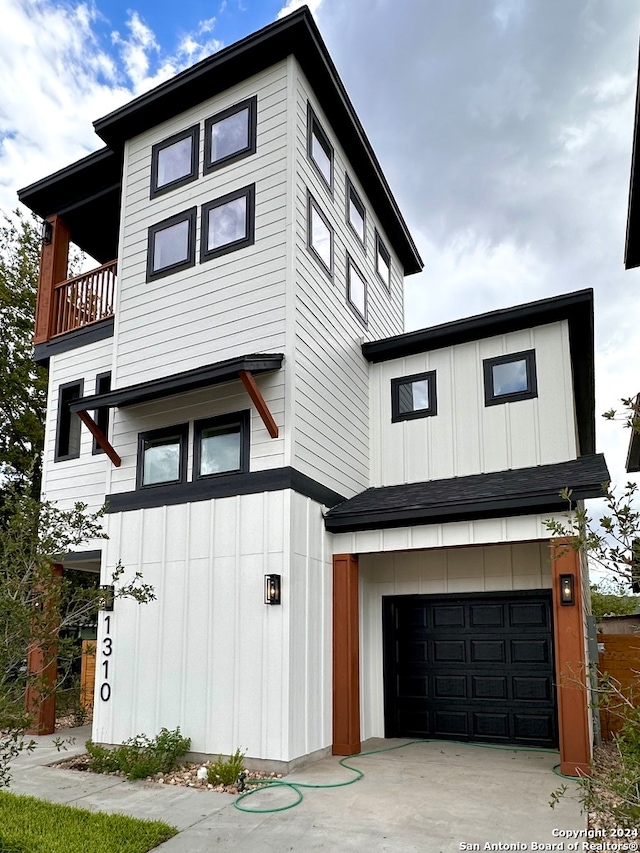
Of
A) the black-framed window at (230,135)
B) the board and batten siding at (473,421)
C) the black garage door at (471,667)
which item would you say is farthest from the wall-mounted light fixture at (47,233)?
the black garage door at (471,667)

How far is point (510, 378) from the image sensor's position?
357 inches

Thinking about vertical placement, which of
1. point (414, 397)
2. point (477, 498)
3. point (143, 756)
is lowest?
point (143, 756)

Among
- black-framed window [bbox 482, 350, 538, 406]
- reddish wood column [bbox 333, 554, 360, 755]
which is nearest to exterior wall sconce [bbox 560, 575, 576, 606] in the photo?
reddish wood column [bbox 333, 554, 360, 755]

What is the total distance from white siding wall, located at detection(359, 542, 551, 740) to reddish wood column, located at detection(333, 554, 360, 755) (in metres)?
0.60

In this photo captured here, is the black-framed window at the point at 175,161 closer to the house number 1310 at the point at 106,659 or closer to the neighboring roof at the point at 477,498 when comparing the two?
the neighboring roof at the point at 477,498

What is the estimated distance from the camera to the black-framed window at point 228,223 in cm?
860

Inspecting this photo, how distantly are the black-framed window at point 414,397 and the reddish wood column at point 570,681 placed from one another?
122 inches

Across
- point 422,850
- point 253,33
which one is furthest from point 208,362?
point 422,850

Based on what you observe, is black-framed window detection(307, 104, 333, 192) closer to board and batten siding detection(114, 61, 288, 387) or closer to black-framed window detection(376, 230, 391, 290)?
board and batten siding detection(114, 61, 288, 387)

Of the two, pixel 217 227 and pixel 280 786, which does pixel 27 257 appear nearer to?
pixel 217 227

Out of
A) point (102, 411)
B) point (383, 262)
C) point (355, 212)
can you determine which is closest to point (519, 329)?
point (355, 212)

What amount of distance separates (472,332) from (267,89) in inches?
159

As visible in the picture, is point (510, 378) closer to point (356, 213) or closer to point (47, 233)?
point (356, 213)

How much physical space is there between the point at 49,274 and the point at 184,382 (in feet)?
14.6
